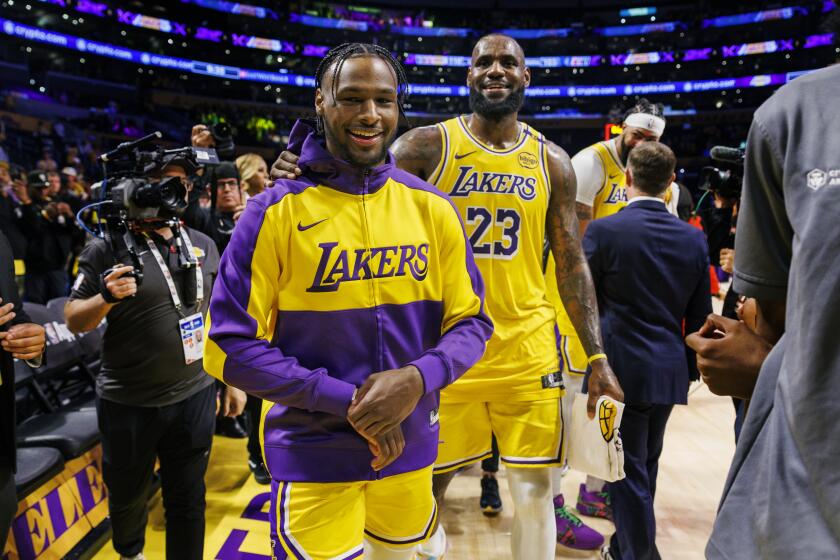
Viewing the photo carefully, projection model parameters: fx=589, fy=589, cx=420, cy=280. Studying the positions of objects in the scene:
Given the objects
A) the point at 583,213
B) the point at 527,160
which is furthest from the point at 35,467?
the point at 583,213

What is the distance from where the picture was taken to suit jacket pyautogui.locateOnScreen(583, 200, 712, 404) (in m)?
2.62

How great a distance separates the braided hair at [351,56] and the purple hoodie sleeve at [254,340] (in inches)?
16.5

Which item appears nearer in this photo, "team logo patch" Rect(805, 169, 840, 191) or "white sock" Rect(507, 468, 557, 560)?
"team logo patch" Rect(805, 169, 840, 191)

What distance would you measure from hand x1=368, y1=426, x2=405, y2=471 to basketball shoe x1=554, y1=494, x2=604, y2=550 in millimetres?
1965

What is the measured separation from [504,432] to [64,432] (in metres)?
2.33

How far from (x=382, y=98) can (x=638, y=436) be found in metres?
1.94

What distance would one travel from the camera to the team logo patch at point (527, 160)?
2.44 m

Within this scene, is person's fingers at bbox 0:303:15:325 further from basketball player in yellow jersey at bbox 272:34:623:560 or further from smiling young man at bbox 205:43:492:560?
basketball player in yellow jersey at bbox 272:34:623:560

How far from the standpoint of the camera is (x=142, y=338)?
8.16ft

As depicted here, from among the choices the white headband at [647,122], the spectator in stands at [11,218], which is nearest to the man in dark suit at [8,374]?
the white headband at [647,122]

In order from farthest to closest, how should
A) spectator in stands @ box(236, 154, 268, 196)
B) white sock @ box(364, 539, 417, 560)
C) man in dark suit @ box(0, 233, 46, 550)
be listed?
spectator in stands @ box(236, 154, 268, 196), man in dark suit @ box(0, 233, 46, 550), white sock @ box(364, 539, 417, 560)

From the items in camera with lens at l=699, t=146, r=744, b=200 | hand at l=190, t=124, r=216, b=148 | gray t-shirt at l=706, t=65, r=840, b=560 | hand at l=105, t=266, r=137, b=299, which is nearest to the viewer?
gray t-shirt at l=706, t=65, r=840, b=560

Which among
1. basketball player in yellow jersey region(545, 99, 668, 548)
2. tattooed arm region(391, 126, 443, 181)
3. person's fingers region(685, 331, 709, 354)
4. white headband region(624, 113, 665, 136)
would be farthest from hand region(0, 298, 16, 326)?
white headband region(624, 113, 665, 136)

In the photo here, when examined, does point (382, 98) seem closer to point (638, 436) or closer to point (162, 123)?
point (638, 436)
